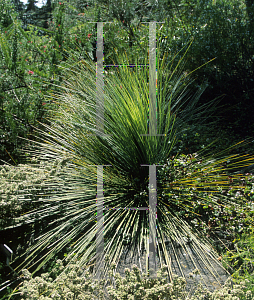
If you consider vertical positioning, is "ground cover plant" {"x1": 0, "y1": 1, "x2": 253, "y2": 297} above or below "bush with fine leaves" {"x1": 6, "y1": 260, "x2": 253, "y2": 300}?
above

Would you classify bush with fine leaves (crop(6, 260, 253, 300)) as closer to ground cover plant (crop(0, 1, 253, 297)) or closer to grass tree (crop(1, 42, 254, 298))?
ground cover plant (crop(0, 1, 253, 297))

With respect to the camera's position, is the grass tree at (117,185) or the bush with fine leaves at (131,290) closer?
the bush with fine leaves at (131,290)

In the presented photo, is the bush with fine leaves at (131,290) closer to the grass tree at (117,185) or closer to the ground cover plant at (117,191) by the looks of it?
the ground cover plant at (117,191)

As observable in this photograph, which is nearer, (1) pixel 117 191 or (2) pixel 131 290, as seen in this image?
(2) pixel 131 290

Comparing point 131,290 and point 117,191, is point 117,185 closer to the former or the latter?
point 117,191

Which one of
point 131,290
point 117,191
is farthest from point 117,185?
point 131,290

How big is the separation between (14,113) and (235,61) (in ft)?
10.1

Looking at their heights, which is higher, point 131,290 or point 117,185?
point 117,185

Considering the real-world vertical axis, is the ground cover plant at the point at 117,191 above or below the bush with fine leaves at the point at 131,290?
above

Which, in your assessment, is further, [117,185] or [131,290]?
[117,185]

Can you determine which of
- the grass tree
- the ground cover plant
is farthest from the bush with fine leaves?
the grass tree

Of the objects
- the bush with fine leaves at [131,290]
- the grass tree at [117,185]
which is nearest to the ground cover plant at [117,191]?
the grass tree at [117,185]

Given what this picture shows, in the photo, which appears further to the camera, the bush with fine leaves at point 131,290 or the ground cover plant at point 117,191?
the ground cover plant at point 117,191

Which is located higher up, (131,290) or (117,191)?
(117,191)
